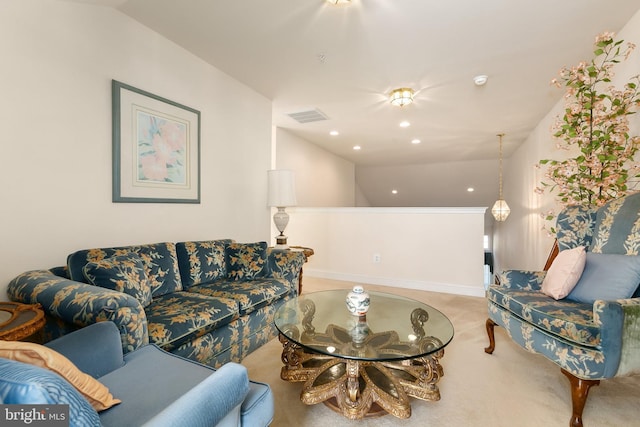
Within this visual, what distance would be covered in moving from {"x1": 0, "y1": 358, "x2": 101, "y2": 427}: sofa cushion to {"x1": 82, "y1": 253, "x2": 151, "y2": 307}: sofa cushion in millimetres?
1071

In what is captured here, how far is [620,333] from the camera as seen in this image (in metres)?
1.27

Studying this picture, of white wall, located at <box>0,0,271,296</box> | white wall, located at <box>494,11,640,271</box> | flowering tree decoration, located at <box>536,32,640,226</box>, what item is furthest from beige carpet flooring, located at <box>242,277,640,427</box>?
white wall, located at <box>494,11,640,271</box>

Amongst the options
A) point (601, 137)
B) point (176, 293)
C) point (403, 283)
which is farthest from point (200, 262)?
point (601, 137)

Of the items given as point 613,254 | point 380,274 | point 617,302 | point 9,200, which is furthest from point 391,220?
point 9,200

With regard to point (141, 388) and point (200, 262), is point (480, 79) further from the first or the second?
point (141, 388)

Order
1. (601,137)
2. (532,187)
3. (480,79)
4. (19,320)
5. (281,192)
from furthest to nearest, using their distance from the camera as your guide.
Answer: (532,187)
(281,192)
(480,79)
(601,137)
(19,320)

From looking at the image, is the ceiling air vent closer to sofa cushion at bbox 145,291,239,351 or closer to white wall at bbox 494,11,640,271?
white wall at bbox 494,11,640,271

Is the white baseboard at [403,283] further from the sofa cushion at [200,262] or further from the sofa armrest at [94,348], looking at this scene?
the sofa armrest at [94,348]

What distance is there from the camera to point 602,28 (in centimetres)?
210

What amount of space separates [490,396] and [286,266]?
1.61 meters

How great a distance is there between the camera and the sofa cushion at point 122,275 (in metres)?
1.49

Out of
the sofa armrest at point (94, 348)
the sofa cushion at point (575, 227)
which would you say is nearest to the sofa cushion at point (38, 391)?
the sofa armrest at point (94, 348)

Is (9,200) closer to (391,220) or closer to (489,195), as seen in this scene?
(391,220)
